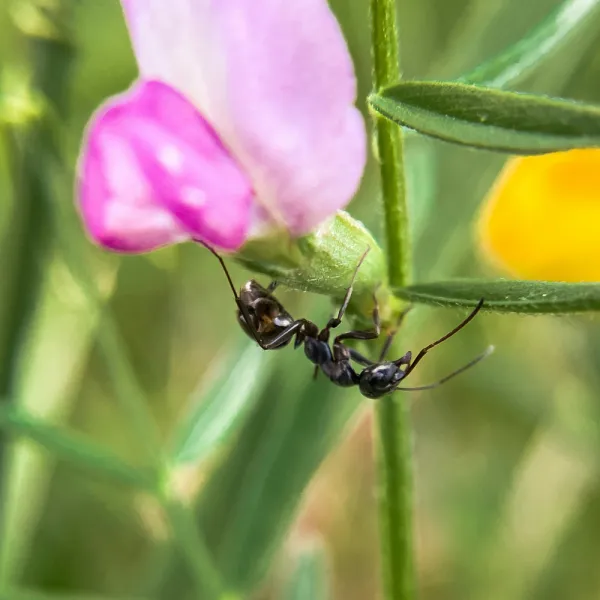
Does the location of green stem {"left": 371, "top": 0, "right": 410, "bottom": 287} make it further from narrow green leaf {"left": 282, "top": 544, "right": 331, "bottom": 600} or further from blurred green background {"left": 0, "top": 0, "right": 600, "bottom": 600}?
narrow green leaf {"left": 282, "top": 544, "right": 331, "bottom": 600}

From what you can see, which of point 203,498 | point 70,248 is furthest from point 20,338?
point 203,498

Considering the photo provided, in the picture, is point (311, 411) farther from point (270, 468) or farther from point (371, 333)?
point (371, 333)

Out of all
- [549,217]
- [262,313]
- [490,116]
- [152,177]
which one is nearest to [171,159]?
[152,177]

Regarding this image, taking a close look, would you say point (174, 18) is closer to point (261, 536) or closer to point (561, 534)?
point (261, 536)

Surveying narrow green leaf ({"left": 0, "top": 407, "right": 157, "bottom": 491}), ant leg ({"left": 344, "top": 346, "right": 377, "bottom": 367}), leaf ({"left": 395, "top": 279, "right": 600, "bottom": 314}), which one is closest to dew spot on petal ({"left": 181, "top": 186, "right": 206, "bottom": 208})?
leaf ({"left": 395, "top": 279, "right": 600, "bottom": 314})

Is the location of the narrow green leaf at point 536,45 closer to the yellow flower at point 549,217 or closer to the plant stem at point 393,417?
the plant stem at point 393,417

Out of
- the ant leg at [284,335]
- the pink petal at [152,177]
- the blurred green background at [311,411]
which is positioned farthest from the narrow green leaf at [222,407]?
the pink petal at [152,177]

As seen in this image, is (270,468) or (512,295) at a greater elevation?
(512,295)
